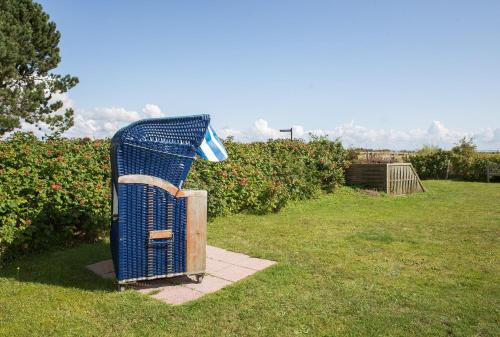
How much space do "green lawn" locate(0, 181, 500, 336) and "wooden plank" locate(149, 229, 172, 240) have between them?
2.18 feet

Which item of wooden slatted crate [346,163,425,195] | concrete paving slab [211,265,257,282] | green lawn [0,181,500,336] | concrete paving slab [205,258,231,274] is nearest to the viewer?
green lawn [0,181,500,336]

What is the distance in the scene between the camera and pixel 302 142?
14.2 m

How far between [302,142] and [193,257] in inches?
390

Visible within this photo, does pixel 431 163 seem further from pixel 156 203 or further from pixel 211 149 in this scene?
pixel 156 203

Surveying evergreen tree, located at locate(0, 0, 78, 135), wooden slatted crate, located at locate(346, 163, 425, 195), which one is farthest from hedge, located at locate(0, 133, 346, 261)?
evergreen tree, located at locate(0, 0, 78, 135)

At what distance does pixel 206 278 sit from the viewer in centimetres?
504

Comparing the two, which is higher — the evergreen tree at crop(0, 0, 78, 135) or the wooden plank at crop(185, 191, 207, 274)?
the evergreen tree at crop(0, 0, 78, 135)

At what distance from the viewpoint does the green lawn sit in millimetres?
3637

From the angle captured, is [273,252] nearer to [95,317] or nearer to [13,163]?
[95,317]

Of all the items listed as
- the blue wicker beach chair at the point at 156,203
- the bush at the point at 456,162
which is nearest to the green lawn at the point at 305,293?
the blue wicker beach chair at the point at 156,203

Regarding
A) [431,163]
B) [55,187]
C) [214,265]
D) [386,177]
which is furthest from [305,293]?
[431,163]

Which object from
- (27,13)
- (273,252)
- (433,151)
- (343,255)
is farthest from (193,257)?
(433,151)

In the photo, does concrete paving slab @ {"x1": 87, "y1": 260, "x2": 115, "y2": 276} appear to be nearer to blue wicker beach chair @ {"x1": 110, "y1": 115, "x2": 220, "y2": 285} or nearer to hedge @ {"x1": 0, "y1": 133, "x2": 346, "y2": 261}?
blue wicker beach chair @ {"x1": 110, "y1": 115, "x2": 220, "y2": 285}

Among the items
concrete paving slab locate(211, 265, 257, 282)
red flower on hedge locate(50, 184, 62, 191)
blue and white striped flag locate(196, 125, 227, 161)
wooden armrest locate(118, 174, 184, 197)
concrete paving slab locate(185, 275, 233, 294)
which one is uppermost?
blue and white striped flag locate(196, 125, 227, 161)
